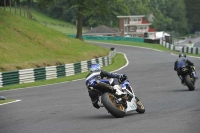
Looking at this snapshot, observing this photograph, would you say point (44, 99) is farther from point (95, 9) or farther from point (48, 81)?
point (95, 9)

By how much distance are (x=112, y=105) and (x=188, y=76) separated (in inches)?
291

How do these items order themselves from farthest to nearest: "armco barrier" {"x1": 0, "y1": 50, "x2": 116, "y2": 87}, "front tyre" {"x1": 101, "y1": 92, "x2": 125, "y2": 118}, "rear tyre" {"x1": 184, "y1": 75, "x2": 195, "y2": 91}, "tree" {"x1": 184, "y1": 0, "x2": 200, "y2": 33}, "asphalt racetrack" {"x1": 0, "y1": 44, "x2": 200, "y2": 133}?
1. "tree" {"x1": 184, "y1": 0, "x2": 200, "y2": 33}
2. "armco barrier" {"x1": 0, "y1": 50, "x2": 116, "y2": 87}
3. "rear tyre" {"x1": 184, "y1": 75, "x2": 195, "y2": 91}
4. "front tyre" {"x1": 101, "y1": 92, "x2": 125, "y2": 118}
5. "asphalt racetrack" {"x1": 0, "y1": 44, "x2": 200, "y2": 133}

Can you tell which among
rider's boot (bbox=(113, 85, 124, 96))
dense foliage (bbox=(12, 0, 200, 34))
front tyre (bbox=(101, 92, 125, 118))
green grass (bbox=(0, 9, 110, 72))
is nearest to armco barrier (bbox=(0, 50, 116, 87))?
green grass (bbox=(0, 9, 110, 72))

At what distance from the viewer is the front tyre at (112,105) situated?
11.6 meters

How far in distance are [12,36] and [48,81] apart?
13482mm

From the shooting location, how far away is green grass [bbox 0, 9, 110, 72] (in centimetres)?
3591

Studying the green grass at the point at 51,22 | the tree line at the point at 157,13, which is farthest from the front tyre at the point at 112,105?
the tree line at the point at 157,13

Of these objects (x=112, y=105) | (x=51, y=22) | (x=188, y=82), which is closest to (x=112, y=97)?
(x=112, y=105)

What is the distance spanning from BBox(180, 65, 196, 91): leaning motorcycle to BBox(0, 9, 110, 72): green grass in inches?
653

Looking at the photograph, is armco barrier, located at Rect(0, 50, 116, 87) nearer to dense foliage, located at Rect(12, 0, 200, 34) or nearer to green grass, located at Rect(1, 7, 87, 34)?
green grass, located at Rect(1, 7, 87, 34)

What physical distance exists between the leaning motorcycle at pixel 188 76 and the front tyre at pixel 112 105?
6925 millimetres

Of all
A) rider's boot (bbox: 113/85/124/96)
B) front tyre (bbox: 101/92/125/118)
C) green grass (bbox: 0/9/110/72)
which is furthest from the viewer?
green grass (bbox: 0/9/110/72)

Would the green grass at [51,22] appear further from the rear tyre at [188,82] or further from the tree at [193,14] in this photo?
the rear tyre at [188,82]

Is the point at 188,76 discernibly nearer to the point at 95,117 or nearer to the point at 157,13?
the point at 95,117
